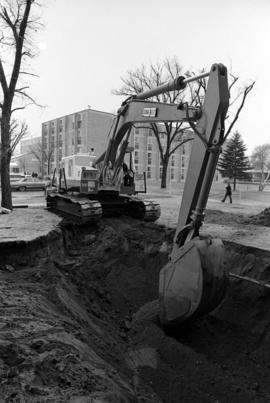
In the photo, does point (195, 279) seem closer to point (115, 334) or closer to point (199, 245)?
point (199, 245)

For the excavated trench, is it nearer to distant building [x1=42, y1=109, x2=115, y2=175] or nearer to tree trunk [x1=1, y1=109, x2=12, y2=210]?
tree trunk [x1=1, y1=109, x2=12, y2=210]

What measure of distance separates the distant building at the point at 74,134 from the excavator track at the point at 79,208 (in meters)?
58.0

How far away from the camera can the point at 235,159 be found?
53.9m

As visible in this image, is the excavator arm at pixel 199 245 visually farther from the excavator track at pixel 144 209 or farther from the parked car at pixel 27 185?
the parked car at pixel 27 185

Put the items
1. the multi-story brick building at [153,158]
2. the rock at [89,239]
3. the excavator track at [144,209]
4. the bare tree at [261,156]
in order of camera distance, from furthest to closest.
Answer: the bare tree at [261,156]
the multi-story brick building at [153,158]
the excavator track at [144,209]
the rock at [89,239]

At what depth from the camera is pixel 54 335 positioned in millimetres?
A: 3809

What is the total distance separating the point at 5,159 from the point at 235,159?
43873 mm

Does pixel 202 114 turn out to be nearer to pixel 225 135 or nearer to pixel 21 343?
pixel 225 135

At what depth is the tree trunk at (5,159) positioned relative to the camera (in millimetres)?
14634

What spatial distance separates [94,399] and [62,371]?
0.44m

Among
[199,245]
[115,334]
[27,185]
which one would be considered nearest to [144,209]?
[115,334]

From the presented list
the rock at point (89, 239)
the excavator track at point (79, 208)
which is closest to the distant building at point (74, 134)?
the excavator track at point (79, 208)

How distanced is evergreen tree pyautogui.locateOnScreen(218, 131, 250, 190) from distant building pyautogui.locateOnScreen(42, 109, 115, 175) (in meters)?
24.6

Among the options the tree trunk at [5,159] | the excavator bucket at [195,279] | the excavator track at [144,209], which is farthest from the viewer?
the tree trunk at [5,159]
